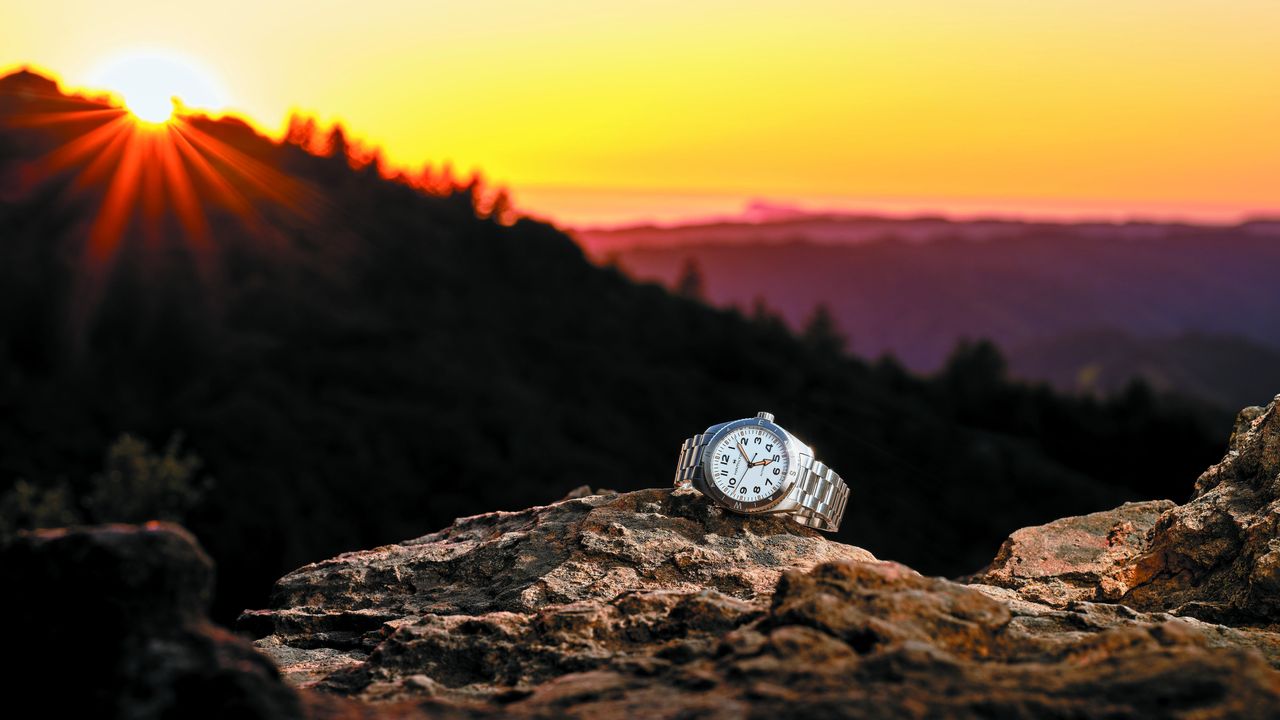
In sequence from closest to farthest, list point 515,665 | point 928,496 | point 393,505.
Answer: point 515,665 < point 393,505 < point 928,496

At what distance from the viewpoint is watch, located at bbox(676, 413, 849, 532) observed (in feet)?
28.9

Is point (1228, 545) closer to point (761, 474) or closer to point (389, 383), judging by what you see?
point (761, 474)

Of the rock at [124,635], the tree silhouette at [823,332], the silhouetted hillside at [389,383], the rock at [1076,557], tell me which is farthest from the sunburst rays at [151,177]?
the rock at [124,635]

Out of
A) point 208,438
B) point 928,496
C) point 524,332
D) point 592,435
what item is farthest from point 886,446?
point 208,438

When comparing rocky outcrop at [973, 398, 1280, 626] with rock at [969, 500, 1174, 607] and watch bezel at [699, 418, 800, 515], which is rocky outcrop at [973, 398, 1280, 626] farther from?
watch bezel at [699, 418, 800, 515]

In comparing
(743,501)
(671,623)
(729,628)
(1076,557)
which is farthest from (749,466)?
(729,628)

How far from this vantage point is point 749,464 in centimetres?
909

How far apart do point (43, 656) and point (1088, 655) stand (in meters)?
4.29

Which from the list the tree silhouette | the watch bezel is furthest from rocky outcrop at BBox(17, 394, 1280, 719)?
the tree silhouette

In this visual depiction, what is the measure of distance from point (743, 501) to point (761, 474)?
38 cm

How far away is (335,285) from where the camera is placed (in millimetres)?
125312

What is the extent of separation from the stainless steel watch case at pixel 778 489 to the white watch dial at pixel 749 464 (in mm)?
25

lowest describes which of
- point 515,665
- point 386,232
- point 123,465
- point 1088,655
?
point 123,465

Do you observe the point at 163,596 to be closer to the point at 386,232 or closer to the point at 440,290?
the point at 440,290
